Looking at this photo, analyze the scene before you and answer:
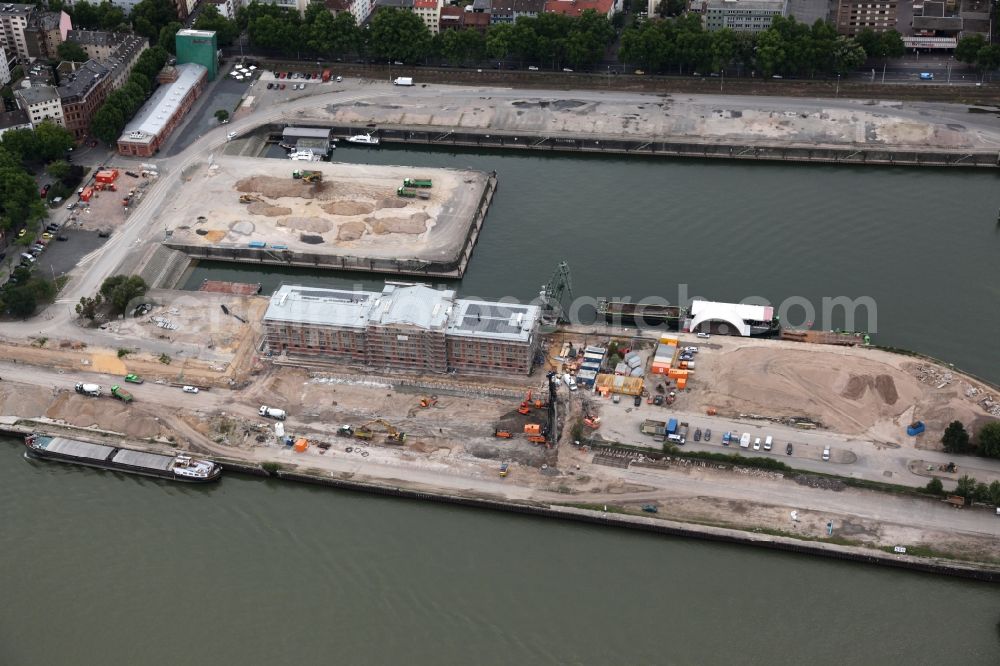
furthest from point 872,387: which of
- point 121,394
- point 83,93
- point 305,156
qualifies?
point 83,93

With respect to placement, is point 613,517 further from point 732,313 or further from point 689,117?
point 689,117

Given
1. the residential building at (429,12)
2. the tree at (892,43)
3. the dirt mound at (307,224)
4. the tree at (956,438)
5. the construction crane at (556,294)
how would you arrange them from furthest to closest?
1. the residential building at (429,12)
2. the tree at (892,43)
3. the dirt mound at (307,224)
4. the construction crane at (556,294)
5. the tree at (956,438)

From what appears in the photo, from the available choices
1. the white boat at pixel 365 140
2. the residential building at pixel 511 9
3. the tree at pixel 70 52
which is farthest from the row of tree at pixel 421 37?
the tree at pixel 70 52

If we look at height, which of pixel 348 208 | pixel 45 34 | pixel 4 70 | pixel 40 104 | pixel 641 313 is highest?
pixel 45 34

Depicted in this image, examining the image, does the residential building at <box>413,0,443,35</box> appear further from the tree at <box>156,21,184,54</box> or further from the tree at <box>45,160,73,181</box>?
the tree at <box>45,160,73,181</box>

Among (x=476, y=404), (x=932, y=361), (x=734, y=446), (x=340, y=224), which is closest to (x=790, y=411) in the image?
(x=734, y=446)

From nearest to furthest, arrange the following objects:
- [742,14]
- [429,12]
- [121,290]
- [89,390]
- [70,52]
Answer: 1. [89,390]
2. [121,290]
3. [70,52]
4. [742,14]
5. [429,12]

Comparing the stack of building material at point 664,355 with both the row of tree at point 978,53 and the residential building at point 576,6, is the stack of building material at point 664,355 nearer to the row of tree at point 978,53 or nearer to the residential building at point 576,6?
the residential building at point 576,6
